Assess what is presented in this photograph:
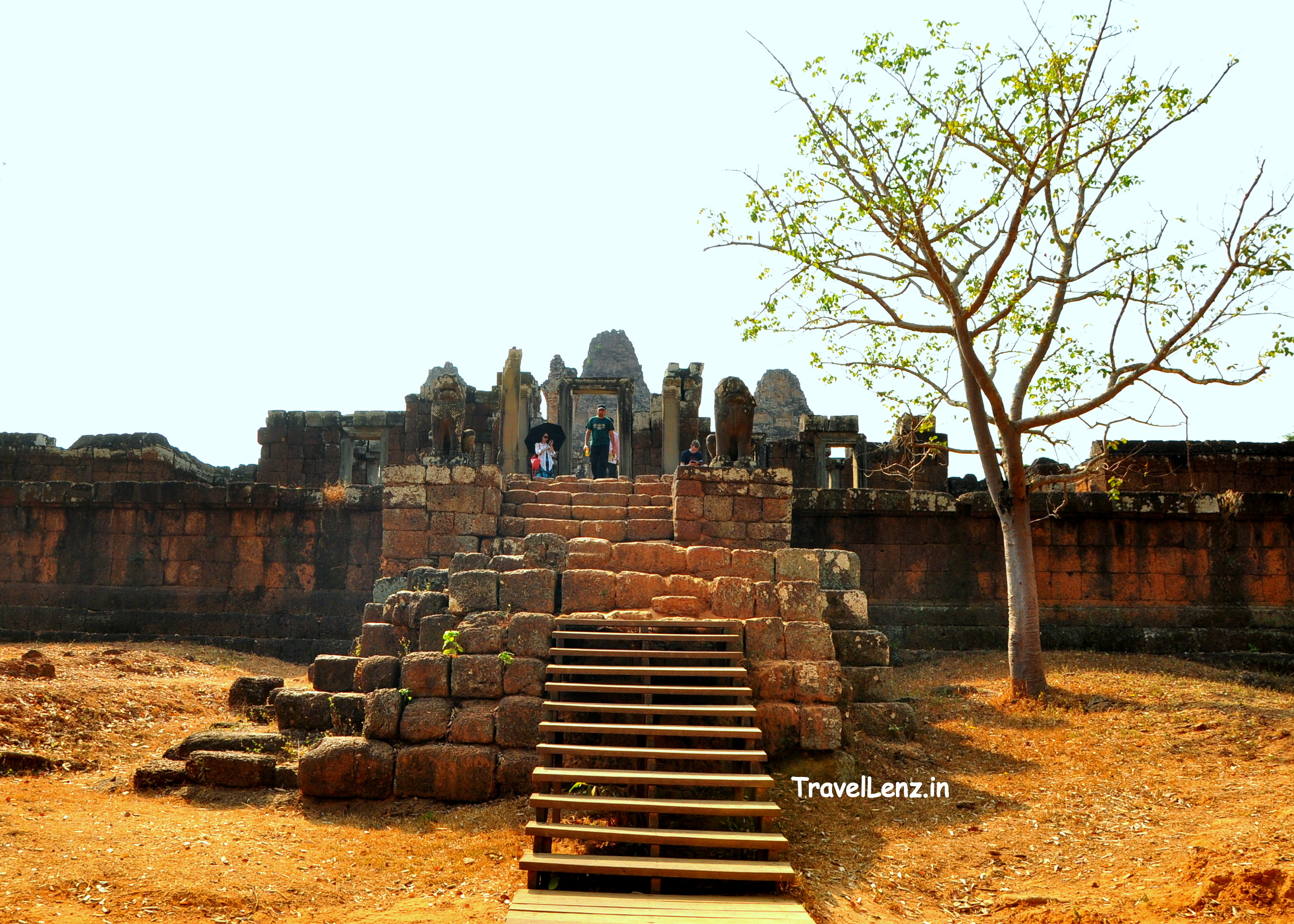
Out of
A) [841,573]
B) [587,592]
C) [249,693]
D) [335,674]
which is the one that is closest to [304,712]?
[335,674]

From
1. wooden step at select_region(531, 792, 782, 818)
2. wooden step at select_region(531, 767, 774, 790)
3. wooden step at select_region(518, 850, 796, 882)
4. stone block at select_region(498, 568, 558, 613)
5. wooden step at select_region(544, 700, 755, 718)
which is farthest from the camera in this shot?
stone block at select_region(498, 568, 558, 613)

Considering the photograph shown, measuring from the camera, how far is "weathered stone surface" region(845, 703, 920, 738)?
30.2 ft

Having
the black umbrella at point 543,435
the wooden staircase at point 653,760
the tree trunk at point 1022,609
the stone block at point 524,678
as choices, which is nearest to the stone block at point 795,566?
the wooden staircase at point 653,760

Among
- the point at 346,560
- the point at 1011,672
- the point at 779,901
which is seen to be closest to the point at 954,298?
the point at 1011,672

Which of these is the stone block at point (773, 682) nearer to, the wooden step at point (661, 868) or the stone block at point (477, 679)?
the stone block at point (477, 679)

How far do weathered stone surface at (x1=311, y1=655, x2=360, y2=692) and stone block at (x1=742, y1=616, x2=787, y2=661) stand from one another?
3.52 m

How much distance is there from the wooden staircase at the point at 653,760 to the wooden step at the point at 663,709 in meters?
0.01

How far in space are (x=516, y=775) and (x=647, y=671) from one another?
1258 millimetres

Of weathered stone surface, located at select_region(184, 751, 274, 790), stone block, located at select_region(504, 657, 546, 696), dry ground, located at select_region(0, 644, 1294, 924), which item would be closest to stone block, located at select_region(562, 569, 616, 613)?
stone block, located at select_region(504, 657, 546, 696)

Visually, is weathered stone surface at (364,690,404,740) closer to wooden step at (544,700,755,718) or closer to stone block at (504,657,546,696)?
stone block at (504,657,546,696)

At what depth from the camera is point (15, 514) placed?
15.5m

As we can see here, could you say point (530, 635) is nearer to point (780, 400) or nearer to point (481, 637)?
point (481, 637)

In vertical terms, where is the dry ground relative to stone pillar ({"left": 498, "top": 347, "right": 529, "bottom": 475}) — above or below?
below

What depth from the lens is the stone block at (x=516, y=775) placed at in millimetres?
7504
